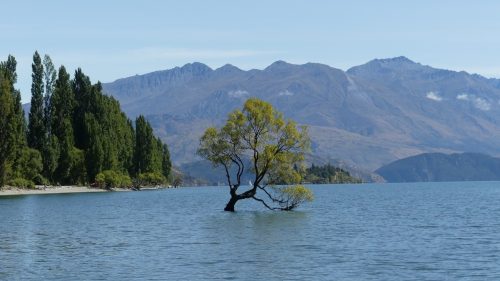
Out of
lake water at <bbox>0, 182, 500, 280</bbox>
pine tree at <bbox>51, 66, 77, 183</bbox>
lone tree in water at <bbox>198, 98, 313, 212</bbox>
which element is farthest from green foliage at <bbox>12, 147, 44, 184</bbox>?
lone tree in water at <bbox>198, 98, 313, 212</bbox>

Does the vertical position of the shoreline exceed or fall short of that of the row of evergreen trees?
it falls short

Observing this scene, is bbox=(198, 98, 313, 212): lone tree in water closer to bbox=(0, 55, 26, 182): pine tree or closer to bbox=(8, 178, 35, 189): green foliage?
bbox=(0, 55, 26, 182): pine tree

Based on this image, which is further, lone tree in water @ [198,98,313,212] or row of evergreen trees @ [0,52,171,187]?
row of evergreen trees @ [0,52,171,187]

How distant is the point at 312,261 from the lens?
49.2 meters

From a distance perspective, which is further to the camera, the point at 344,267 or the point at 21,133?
the point at 21,133

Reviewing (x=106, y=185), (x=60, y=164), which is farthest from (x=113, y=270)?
(x=106, y=185)

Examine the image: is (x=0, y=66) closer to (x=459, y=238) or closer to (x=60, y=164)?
(x=60, y=164)

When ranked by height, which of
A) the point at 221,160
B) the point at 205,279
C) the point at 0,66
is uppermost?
the point at 0,66

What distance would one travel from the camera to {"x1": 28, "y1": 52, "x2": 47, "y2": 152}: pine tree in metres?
165

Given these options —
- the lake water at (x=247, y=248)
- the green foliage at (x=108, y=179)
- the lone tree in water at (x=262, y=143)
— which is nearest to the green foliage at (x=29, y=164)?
the green foliage at (x=108, y=179)

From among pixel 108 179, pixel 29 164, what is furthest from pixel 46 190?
pixel 108 179

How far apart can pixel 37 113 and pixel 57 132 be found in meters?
6.43

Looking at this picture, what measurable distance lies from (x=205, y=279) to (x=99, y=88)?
15764 centimetres

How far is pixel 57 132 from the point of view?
560 feet
